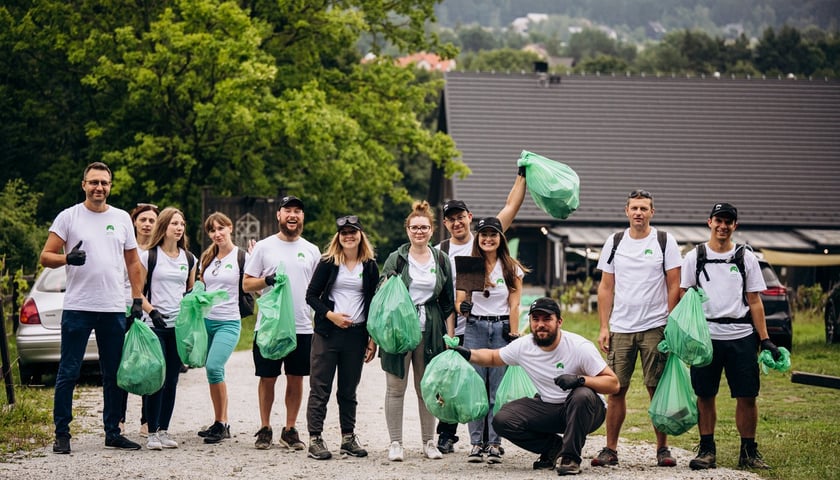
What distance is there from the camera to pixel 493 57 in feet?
304

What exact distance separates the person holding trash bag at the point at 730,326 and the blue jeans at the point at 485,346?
1422mm

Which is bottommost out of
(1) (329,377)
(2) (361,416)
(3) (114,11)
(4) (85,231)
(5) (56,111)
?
(2) (361,416)

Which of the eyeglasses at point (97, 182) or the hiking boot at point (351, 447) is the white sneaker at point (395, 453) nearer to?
the hiking boot at point (351, 447)

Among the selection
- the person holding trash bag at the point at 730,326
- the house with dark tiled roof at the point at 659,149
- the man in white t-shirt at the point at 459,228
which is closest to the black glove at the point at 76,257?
the man in white t-shirt at the point at 459,228

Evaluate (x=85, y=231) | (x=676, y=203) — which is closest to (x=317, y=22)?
(x=676, y=203)

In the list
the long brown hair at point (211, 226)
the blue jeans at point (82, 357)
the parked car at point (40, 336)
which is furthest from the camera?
the parked car at point (40, 336)

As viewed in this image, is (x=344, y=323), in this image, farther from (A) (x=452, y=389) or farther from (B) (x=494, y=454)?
(B) (x=494, y=454)

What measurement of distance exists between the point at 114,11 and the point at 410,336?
768 inches

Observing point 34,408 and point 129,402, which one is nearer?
point 34,408

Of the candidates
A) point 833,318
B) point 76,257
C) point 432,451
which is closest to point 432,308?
point 432,451

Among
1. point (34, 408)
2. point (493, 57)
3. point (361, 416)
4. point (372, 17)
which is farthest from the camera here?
point (493, 57)

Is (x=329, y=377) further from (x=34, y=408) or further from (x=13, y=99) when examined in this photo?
(x=13, y=99)

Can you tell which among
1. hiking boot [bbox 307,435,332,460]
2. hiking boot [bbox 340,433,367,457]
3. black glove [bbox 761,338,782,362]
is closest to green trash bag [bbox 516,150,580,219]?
black glove [bbox 761,338,782,362]

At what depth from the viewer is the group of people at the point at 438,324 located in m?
7.76
